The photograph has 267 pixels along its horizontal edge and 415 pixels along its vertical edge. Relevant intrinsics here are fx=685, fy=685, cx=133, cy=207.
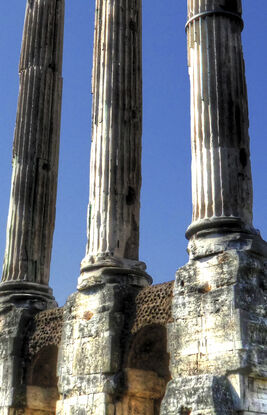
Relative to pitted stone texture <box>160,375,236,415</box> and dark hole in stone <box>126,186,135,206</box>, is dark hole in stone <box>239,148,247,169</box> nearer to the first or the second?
dark hole in stone <box>126,186,135,206</box>

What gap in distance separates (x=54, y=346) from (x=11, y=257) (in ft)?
9.79

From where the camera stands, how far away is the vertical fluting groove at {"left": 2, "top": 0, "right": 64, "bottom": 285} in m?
17.4

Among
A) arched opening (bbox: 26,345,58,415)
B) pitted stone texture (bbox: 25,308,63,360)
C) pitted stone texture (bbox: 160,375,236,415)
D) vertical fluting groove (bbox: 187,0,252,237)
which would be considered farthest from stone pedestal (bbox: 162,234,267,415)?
arched opening (bbox: 26,345,58,415)

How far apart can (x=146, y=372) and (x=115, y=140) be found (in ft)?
16.7

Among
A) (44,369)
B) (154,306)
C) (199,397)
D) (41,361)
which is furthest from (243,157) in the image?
(44,369)

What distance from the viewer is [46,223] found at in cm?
1780

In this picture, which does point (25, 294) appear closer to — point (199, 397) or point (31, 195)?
point (31, 195)

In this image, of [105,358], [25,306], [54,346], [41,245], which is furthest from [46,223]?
[105,358]

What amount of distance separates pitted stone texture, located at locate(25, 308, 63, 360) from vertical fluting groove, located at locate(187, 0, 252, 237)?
455 cm

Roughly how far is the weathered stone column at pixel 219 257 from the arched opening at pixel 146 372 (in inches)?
59.2

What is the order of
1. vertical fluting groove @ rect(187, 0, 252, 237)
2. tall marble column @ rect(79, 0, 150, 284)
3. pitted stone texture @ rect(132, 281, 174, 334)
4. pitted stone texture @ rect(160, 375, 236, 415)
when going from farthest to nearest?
tall marble column @ rect(79, 0, 150, 284), pitted stone texture @ rect(132, 281, 174, 334), vertical fluting groove @ rect(187, 0, 252, 237), pitted stone texture @ rect(160, 375, 236, 415)

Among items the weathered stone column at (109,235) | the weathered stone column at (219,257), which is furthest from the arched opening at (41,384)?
the weathered stone column at (219,257)

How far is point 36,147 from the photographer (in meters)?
18.3

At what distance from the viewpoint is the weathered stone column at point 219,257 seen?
36.3 feet
